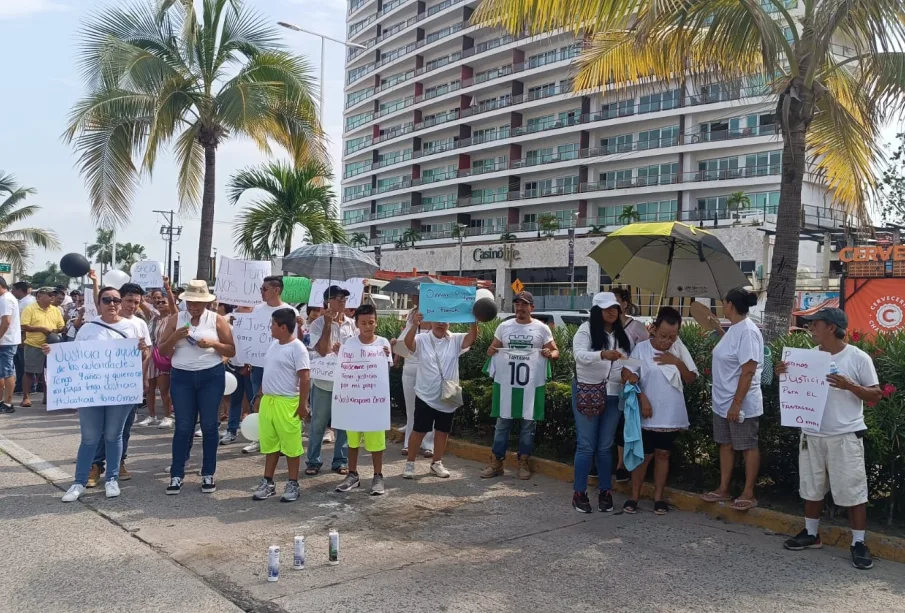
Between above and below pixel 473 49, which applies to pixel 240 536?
below

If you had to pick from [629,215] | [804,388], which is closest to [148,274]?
[804,388]

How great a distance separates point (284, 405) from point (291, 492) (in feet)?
2.52

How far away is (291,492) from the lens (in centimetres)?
664

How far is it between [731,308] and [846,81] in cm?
586

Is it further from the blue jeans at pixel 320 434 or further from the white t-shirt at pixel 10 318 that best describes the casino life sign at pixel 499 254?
the blue jeans at pixel 320 434

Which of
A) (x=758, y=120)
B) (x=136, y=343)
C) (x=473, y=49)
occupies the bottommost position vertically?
(x=136, y=343)

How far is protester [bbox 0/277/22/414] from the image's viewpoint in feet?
35.3

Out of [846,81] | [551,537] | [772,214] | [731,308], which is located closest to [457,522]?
[551,537]

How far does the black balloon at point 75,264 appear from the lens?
25.3 ft

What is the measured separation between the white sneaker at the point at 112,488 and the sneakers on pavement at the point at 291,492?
1438 millimetres

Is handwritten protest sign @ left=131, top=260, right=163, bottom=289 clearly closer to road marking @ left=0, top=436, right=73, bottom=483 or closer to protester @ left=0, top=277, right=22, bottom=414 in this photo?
protester @ left=0, top=277, right=22, bottom=414

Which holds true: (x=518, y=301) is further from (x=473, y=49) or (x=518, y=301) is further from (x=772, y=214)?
(x=473, y=49)

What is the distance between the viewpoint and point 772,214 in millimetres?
46250

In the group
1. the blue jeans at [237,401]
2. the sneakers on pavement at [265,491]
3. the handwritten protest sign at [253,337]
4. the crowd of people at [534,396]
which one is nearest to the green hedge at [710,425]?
the crowd of people at [534,396]
